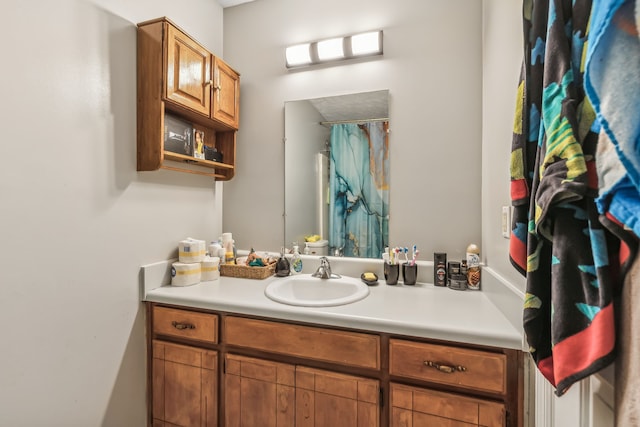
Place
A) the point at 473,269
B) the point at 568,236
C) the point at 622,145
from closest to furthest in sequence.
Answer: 1. the point at 622,145
2. the point at 568,236
3. the point at 473,269

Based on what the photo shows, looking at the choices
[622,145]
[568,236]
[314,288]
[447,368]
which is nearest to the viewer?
[622,145]

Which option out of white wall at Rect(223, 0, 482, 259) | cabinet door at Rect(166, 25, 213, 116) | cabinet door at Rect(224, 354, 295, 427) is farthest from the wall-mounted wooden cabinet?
cabinet door at Rect(224, 354, 295, 427)

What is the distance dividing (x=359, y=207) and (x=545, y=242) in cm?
106

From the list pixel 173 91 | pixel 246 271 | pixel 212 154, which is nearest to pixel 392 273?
pixel 246 271

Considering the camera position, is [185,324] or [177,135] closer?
[185,324]

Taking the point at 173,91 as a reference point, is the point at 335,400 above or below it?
below

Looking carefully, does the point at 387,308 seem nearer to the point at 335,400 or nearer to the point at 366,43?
the point at 335,400

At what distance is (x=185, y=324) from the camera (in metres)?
1.24

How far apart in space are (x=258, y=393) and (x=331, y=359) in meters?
0.36

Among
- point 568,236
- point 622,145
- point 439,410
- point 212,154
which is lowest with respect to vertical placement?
point 439,410

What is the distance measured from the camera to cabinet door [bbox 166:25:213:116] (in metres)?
1.29

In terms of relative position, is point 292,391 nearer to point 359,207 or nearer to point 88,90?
point 359,207

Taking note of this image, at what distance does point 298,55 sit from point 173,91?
790mm

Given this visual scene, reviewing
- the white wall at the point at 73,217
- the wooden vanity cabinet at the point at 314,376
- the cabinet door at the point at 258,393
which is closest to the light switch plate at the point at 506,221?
the wooden vanity cabinet at the point at 314,376
